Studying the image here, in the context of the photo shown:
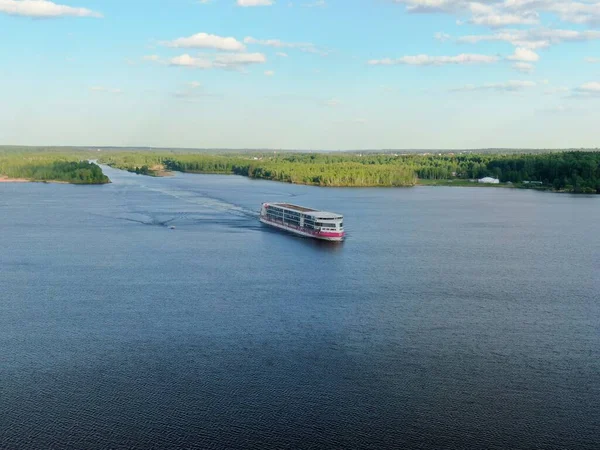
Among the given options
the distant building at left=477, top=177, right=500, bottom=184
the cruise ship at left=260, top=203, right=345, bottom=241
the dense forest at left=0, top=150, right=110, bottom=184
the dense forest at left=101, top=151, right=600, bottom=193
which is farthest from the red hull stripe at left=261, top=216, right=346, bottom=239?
the distant building at left=477, top=177, right=500, bottom=184

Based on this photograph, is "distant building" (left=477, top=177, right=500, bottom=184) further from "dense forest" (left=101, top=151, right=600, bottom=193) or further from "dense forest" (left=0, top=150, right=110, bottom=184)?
"dense forest" (left=0, top=150, right=110, bottom=184)

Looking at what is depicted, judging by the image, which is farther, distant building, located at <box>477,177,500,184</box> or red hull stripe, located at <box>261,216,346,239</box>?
distant building, located at <box>477,177,500,184</box>

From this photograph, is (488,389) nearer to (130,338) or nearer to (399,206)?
(130,338)

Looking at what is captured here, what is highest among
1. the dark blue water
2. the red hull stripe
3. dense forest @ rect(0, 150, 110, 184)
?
dense forest @ rect(0, 150, 110, 184)

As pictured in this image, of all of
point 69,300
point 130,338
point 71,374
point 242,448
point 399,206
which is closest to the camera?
point 242,448

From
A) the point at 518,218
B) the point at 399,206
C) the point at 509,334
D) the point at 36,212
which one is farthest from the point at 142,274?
the point at 399,206

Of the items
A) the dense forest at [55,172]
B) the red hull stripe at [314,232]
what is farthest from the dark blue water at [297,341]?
the dense forest at [55,172]
